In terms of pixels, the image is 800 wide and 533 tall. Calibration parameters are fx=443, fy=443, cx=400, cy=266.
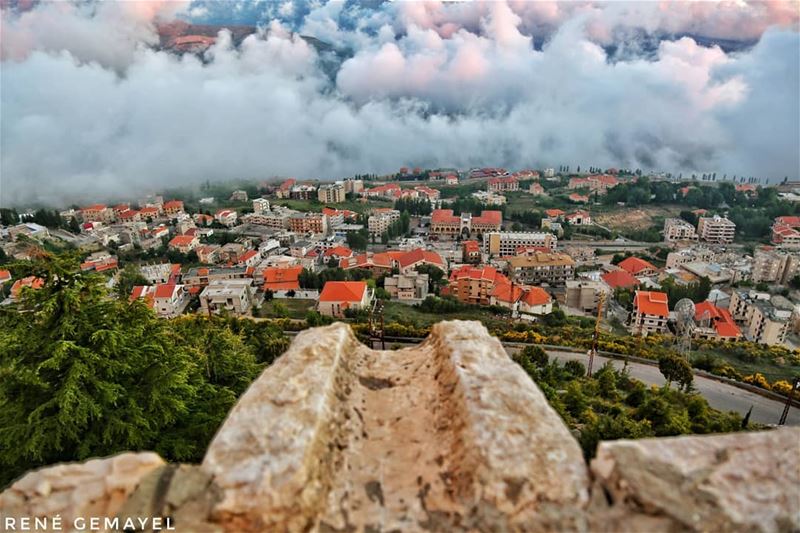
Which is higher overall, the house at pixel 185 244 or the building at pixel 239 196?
the building at pixel 239 196

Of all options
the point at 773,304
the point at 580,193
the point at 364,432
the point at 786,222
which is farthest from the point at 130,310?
the point at 580,193

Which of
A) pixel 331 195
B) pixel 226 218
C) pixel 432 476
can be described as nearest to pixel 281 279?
pixel 226 218

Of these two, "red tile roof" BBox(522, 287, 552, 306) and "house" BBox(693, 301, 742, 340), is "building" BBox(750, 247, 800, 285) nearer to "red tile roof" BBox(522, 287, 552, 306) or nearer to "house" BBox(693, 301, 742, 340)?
"house" BBox(693, 301, 742, 340)

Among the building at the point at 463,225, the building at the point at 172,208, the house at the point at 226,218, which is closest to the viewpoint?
the building at the point at 463,225

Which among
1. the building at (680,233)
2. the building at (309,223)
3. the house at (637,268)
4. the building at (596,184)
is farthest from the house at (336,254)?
the building at (596,184)

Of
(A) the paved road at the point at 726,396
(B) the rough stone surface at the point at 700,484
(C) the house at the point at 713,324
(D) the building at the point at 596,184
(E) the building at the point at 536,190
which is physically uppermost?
(B) the rough stone surface at the point at 700,484

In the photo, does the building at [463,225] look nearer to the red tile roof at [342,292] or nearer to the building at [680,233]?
the building at [680,233]
